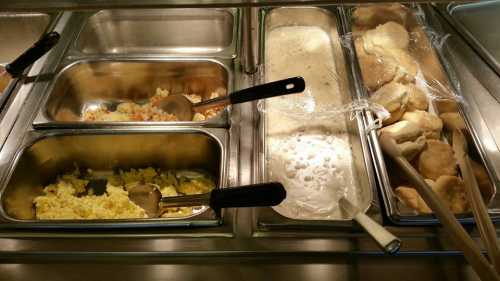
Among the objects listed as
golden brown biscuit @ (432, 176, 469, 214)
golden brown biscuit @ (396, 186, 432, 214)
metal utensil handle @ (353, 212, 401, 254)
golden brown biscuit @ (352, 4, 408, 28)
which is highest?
golden brown biscuit @ (352, 4, 408, 28)

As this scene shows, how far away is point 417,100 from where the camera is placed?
137cm

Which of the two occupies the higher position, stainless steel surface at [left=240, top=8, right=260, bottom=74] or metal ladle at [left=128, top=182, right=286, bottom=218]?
stainless steel surface at [left=240, top=8, right=260, bottom=74]

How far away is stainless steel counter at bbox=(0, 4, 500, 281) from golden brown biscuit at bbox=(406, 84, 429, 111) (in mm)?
528

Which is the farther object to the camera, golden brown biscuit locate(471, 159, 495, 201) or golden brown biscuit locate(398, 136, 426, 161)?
golden brown biscuit locate(398, 136, 426, 161)

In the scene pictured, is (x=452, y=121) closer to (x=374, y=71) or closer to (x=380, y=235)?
(x=374, y=71)

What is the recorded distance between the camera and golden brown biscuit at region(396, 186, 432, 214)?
1.04 meters

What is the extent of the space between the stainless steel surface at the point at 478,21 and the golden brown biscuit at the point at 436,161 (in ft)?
1.91

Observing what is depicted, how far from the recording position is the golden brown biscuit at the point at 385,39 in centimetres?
157

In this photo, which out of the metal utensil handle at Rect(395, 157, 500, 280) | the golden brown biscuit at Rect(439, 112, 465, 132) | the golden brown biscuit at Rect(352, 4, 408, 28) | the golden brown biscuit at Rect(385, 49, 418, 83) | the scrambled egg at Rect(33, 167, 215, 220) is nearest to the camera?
the metal utensil handle at Rect(395, 157, 500, 280)

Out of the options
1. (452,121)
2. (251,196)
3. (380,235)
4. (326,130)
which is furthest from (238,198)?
(452,121)

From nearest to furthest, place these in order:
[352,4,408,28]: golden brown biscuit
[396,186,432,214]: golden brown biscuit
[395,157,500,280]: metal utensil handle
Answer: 1. [395,157,500,280]: metal utensil handle
2. [396,186,432,214]: golden brown biscuit
3. [352,4,408,28]: golden brown biscuit

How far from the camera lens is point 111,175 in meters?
1.34

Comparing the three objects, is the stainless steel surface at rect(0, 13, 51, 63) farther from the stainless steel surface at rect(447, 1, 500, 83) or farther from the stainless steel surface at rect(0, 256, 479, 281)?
the stainless steel surface at rect(447, 1, 500, 83)

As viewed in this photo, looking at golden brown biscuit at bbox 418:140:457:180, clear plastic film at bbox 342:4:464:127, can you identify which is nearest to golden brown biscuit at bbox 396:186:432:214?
golden brown biscuit at bbox 418:140:457:180
